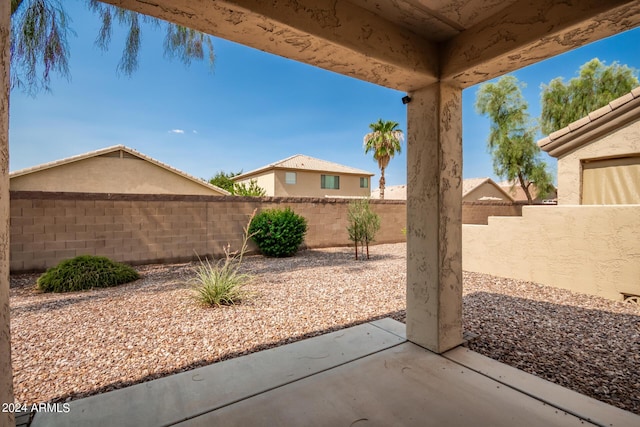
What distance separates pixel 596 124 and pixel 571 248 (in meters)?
3.15

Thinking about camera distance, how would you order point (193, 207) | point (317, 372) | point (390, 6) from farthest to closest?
point (193, 207)
point (317, 372)
point (390, 6)

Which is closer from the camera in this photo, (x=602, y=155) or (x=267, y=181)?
(x=602, y=155)

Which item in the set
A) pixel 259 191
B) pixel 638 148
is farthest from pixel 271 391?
pixel 259 191

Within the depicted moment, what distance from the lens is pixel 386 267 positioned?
24.8 feet

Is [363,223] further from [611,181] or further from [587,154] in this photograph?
[611,181]

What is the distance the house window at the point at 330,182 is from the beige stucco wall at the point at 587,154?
17.0 metres

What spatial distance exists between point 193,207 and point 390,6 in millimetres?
7843

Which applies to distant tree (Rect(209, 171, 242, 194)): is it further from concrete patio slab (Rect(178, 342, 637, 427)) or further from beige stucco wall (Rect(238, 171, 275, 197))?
concrete patio slab (Rect(178, 342, 637, 427))

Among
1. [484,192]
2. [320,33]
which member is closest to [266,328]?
[320,33]

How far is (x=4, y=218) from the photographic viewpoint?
53.0 inches

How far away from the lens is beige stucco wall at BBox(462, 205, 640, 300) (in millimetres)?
4836

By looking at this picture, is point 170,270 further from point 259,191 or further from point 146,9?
point 259,191

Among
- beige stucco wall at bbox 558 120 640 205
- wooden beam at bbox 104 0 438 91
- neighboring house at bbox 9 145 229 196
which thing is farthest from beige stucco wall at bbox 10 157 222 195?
beige stucco wall at bbox 558 120 640 205

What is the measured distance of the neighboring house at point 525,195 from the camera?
2019 cm
